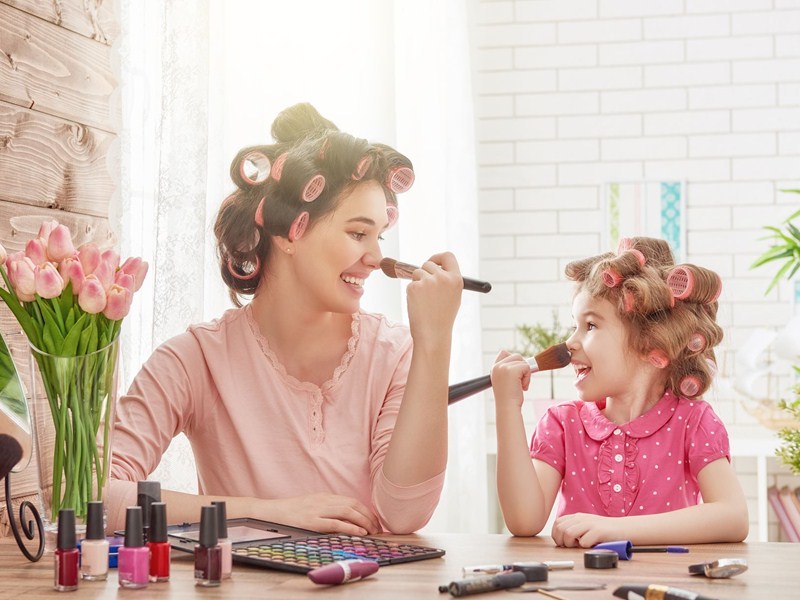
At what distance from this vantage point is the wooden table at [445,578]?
1.05 meters

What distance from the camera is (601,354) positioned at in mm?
1841

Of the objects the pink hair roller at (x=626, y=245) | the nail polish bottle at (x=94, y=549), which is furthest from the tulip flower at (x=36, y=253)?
the pink hair roller at (x=626, y=245)

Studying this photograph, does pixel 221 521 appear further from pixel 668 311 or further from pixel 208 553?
pixel 668 311

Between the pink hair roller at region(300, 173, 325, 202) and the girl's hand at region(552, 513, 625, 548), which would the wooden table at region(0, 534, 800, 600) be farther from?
the pink hair roller at region(300, 173, 325, 202)

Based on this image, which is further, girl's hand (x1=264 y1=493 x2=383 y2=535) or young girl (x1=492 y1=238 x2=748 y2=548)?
young girl (x1=492 y1=238 x2=748 y2=548)

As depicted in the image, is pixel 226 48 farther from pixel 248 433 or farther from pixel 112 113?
pixel 248 433

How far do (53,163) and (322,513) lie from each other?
2.80ft

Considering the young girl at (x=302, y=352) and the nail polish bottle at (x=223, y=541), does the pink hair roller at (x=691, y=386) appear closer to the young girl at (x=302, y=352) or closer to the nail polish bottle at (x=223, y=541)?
the young girl at (x=302, y=352)

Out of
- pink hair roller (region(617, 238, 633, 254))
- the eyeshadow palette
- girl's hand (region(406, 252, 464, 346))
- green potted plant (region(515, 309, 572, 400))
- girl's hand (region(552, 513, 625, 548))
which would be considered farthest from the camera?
green potted plant (region(515, 309, 572, 400))

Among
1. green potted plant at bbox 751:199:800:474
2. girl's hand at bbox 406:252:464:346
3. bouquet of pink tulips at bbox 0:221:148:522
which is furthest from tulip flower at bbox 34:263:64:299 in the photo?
green potted plant at bbox 751:199:800:474

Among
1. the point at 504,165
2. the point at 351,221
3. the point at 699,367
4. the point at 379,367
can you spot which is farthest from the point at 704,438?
the point at 504,165

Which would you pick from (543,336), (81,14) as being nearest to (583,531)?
(81,14)

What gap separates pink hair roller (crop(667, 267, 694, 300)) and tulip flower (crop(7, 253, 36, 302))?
112 centimetres

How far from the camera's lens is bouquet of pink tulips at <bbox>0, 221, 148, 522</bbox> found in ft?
4.16
